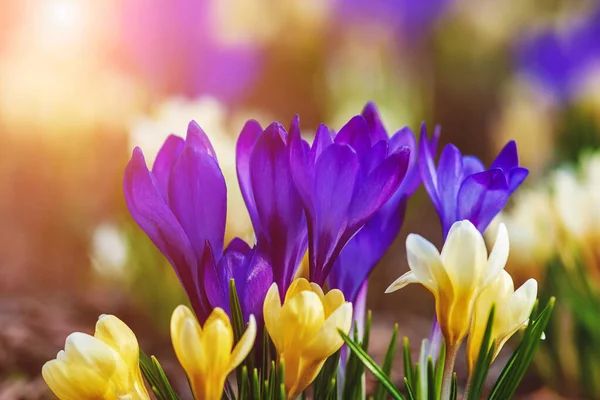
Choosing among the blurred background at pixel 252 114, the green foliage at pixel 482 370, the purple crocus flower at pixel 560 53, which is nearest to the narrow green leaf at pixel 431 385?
A: the green foliage at pixel 482 370

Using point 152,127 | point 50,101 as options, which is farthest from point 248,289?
point 50,101

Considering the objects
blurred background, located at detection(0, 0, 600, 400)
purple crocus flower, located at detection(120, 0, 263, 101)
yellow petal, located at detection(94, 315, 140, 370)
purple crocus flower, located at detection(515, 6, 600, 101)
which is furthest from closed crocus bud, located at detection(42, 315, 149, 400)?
purple crocus flower, located at detection(515, 6, 600, 101)

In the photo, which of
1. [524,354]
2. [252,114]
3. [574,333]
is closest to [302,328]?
[524,354]

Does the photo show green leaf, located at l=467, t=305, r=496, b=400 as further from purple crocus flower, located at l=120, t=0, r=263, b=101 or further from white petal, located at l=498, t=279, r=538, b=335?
purple crocus flower, located at l=120, t=0, r=263, b=101

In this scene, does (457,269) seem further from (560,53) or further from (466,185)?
(560,53)

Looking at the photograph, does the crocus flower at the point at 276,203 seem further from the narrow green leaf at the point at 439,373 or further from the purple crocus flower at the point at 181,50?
the purple crocus flower at the point at 181,50
